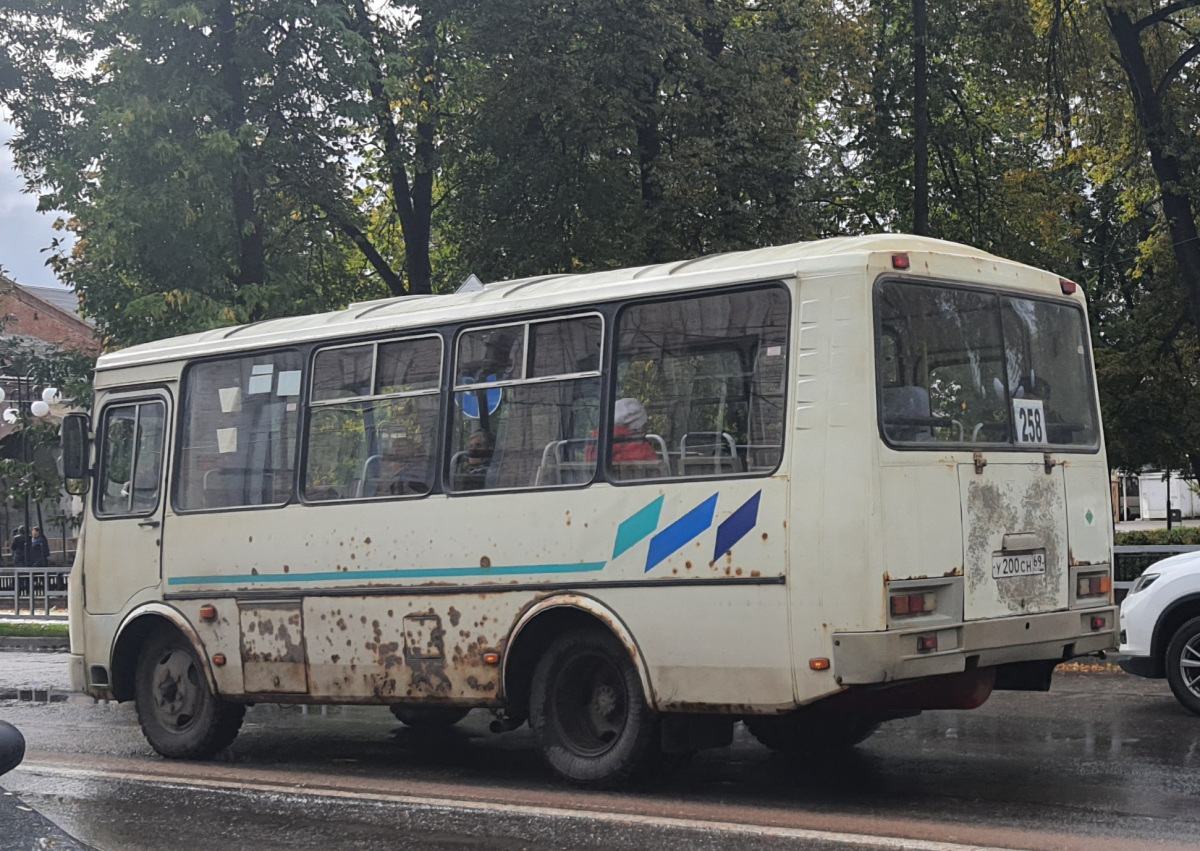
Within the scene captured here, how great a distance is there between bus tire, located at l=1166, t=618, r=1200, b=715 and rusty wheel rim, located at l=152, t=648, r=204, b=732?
6949 mm

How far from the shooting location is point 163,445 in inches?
457

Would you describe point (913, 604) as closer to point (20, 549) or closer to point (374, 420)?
point (374, 420)

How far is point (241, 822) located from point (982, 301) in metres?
4.93

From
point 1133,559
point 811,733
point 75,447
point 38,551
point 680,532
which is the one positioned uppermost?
point 75,447

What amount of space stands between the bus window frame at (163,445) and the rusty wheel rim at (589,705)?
4035 millimetres

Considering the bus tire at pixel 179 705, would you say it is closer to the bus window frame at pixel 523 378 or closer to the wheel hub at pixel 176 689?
the wheel hub at pixel 176 689

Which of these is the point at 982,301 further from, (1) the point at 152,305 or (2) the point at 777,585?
(1) the point at 152,305

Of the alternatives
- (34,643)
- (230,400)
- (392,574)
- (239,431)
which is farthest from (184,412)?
(34,643)

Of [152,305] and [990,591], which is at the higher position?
[152,305]

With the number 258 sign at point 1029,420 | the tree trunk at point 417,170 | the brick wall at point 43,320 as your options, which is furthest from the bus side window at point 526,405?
the brick wall at point 43,320

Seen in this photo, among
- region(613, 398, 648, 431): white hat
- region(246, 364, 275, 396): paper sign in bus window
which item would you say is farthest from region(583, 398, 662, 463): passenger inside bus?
region(246, 364, 275, 396): paper sign in bus window

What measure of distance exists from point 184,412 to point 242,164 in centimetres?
1019

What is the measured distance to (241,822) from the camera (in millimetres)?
8203

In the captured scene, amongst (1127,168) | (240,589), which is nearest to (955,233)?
(1127,168)
